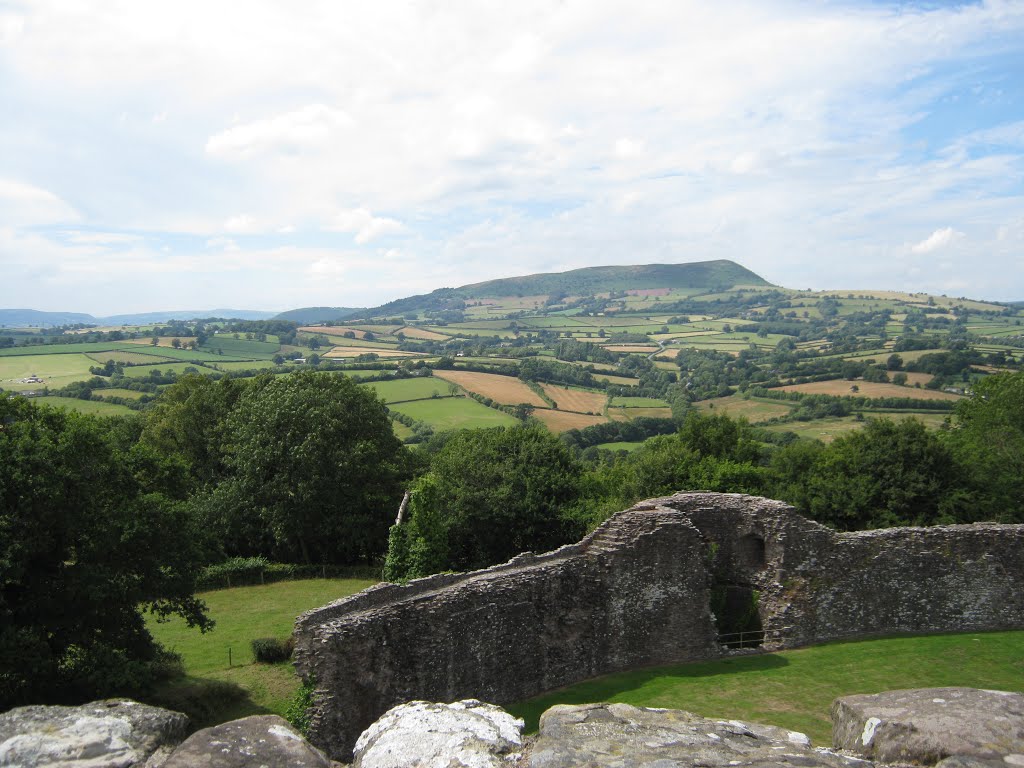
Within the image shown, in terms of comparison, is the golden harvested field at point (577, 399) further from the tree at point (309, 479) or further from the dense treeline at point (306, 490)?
the tree at point (309, 479)

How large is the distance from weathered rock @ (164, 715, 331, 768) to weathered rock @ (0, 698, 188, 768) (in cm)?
25

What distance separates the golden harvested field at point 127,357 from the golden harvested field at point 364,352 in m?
27.3

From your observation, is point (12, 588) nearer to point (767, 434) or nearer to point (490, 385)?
point (767, 434)

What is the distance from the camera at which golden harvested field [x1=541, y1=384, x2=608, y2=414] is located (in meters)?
78.6

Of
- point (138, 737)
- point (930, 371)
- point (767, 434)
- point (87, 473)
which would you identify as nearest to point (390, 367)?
point (767, 434)

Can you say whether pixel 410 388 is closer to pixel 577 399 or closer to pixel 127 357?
pixel 577 399

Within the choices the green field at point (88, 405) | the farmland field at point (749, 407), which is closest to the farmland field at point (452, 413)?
the farmland field at point (749, 407)

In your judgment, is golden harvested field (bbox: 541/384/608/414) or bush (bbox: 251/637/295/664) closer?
bush (bbox: 251/637/295/664)

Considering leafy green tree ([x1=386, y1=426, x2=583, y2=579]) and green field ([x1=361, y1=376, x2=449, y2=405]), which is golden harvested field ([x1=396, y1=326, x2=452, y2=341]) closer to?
green field ([x1=361, y1=376, x2=449, y2=405])

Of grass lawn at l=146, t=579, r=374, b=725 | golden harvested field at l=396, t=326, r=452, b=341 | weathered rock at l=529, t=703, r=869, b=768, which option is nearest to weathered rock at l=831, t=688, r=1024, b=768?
weathered rock at l=529, t=703, r=869, b=768

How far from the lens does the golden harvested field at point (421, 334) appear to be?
159m

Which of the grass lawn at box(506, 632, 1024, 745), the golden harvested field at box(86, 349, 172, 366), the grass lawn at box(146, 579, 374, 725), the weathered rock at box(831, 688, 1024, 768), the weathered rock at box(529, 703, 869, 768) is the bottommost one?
the grass lawn at box(146, 579, 374, 725)

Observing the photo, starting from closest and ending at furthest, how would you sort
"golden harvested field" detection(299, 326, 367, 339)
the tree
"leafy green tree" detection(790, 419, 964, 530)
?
"leafy green tree" detection(790, 419, 964, 530) → the tree → "golden harvested field" detection(299, 326, 367, 339)

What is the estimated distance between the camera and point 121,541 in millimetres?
15492
